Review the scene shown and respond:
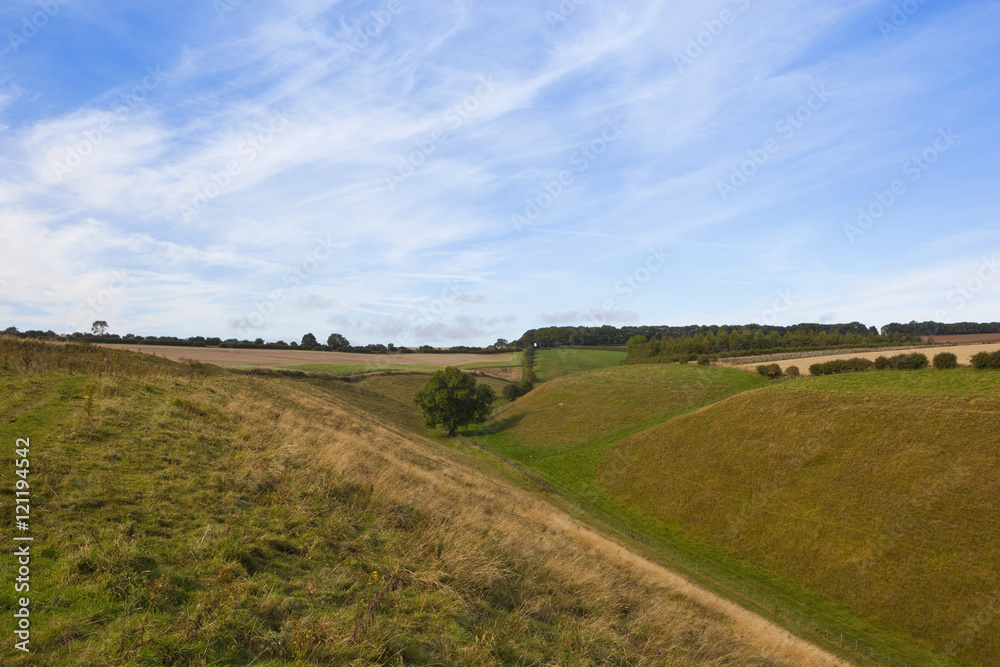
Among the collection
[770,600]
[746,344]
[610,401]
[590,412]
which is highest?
[746,344]

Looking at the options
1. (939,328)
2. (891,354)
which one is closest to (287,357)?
(891,354)

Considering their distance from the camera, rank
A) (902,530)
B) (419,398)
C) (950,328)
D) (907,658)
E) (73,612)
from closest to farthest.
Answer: (73,612)
(907,658)
(902,530)
(419,398)
(950,328)

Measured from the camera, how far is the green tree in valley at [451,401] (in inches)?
2726

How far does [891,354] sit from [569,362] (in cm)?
6564

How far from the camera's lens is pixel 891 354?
212ft

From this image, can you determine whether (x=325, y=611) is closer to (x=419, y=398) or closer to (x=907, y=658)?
(x=907, y=658)

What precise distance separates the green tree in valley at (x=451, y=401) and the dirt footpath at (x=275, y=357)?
2315 centimetres

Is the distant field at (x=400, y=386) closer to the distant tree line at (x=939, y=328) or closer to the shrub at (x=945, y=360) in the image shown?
the shrub at (x=945, y=360)

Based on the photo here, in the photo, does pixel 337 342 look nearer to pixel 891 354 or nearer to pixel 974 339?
pixel 891 354

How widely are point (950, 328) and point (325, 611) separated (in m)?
164

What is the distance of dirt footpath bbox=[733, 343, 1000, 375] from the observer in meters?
54.1

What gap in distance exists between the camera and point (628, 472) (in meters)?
50.3

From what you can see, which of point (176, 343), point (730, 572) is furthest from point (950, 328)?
point (176, 343)

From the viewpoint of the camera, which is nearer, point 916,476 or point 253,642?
point 253,642
